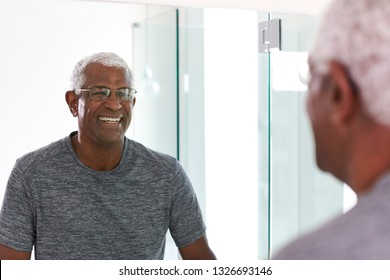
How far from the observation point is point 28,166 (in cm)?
137

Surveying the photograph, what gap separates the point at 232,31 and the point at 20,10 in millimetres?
487

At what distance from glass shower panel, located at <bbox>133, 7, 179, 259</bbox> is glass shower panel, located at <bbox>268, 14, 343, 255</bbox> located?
25cm

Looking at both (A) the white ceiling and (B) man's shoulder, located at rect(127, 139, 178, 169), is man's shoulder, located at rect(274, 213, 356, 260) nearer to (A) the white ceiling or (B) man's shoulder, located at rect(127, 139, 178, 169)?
(B) man's shoulder, located at rect(127, 139, 178, 169)

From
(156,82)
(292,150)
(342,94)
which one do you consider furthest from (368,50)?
(292,150)

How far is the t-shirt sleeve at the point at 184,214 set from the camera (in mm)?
1427

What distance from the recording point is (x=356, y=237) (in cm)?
54

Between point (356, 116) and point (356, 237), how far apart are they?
A: 11cm

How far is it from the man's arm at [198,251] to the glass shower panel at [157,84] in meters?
0.03

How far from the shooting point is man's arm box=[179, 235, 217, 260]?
1.45 m

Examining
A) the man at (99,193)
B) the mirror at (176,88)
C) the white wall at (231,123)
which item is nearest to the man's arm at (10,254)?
the man at (99,193)

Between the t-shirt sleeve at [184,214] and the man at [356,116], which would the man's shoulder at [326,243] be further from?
the t-shirt sleeve at [184,214]

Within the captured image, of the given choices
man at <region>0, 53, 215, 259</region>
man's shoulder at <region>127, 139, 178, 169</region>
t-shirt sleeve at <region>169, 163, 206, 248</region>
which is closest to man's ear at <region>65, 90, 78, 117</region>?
man at <region>0, 53, 215, 259</region>
